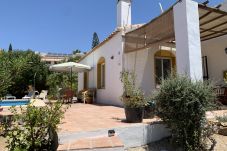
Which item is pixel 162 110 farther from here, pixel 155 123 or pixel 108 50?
pixel 108 50

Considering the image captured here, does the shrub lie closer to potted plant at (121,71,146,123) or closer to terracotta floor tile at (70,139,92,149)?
potted plant at (121,71,146,123)

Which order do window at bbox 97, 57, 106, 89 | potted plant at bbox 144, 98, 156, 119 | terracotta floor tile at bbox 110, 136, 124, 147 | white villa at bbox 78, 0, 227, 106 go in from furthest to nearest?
1. window at bbox 97, 57, 106, 89
2. white villa at bbox 78, 0, 227, 106
3. potted plant at bbox 144, 98, 156, 119
4. terracotta floor tile at bbox 110, 136, 124, 147

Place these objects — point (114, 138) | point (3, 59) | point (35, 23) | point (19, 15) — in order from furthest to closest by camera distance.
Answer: point (35, 23), point (19, 15), point (3, 59), point (114, 138)

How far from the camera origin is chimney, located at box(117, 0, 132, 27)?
1391 cm

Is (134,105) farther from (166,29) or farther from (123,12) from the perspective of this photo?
(123,12)

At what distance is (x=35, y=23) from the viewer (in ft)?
81.3

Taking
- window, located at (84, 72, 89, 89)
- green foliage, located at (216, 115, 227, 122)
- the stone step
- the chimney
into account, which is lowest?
the stone step

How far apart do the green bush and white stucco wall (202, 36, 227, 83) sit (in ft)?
24.7

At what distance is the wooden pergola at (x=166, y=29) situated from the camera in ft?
28.1

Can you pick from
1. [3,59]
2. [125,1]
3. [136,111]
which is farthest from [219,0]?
[3,59]

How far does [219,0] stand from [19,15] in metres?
17.4

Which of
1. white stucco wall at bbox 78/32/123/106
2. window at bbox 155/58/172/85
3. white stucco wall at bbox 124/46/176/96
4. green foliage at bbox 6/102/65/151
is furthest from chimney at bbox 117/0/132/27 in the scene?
green foliage at bbox 6/102/65/151

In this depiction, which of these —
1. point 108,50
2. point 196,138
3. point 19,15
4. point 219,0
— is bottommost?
point 196,138

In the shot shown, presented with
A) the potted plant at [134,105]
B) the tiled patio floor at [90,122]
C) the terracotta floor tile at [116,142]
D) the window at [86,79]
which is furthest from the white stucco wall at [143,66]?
the window at [86,79]
